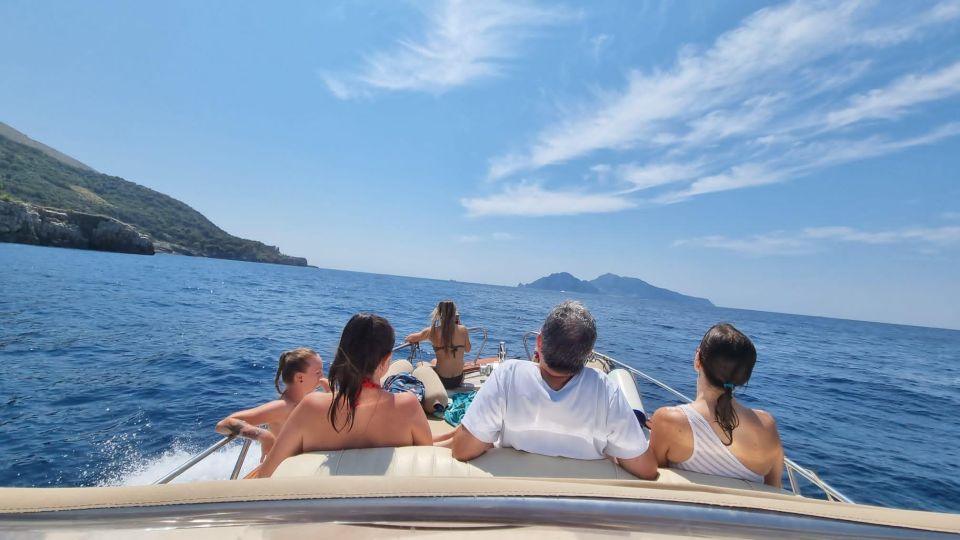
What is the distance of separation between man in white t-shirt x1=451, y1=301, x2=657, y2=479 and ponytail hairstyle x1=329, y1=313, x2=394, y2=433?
584 millimetres

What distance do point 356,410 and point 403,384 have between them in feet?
6.16

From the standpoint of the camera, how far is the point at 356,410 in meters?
2.18

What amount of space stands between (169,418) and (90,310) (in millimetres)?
11755

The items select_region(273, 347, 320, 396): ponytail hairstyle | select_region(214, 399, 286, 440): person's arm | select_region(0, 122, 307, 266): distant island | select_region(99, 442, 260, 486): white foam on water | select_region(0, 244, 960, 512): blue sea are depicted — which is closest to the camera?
select_region(214, 399, 286, 440): person's arm

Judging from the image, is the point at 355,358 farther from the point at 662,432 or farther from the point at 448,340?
the point at 448,340

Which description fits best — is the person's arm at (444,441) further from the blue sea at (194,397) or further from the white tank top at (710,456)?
the white tank top at (710,456)

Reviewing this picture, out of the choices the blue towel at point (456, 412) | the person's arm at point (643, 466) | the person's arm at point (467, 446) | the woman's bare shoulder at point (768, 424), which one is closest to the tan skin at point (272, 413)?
the person's arm at point (467, 446)

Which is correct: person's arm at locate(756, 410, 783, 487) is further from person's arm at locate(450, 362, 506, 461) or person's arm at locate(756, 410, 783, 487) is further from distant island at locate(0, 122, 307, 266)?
distant island at locate(0, 122, 307, 266)

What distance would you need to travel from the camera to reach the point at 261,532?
3.86ft

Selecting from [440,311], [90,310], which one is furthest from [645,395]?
[90,310]

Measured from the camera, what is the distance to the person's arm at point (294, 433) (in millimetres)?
2131

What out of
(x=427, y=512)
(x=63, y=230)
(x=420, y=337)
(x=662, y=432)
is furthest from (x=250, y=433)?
(x=63, y=230)

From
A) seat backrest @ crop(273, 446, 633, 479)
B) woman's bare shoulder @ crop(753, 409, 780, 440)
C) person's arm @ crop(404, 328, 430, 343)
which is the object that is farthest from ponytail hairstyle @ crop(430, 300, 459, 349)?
woman's bare shoulder @ crop(753, 409, 780, 440)

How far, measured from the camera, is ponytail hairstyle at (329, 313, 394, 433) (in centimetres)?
215
